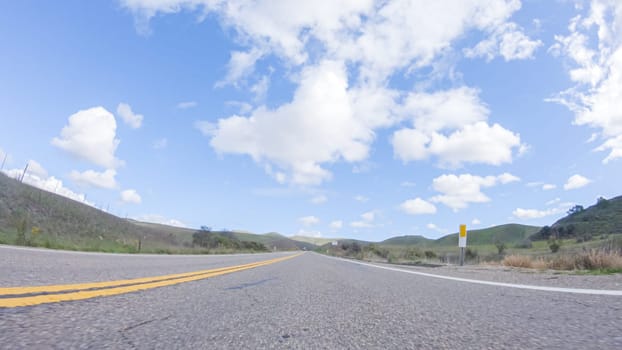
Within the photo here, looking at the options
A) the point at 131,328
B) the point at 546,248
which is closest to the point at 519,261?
the point at 131,328

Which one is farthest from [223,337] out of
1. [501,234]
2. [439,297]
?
[501,234]

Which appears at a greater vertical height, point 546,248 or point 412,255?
point 546,248

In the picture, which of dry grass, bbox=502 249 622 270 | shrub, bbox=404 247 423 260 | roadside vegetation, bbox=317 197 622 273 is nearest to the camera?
dry grass, bbox=502 249 622 270

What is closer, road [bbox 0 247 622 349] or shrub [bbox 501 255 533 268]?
road [bbox 0 247 622 349]

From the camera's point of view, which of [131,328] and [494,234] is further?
[494,234]

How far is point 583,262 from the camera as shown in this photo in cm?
757

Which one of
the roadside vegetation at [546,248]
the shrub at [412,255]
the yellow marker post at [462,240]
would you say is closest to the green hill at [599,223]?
the roadside vegetation at [546,248]

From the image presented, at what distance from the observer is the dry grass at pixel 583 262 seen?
6.67 metres

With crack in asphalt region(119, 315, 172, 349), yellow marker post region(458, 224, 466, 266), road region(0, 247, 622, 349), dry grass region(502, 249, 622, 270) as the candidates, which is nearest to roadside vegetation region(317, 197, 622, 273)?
dry grass region(502, 249, 622, 270)

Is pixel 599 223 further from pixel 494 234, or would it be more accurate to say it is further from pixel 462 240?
pixel 494 234

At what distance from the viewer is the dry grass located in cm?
667

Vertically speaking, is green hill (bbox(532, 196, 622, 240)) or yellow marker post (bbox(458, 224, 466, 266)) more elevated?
green hill (bbox(532, 196, 622, 240))

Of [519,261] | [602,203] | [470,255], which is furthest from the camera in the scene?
[602,203]

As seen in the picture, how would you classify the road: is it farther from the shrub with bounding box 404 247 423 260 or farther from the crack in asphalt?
the shrub with bounding box 404 247 423 260
